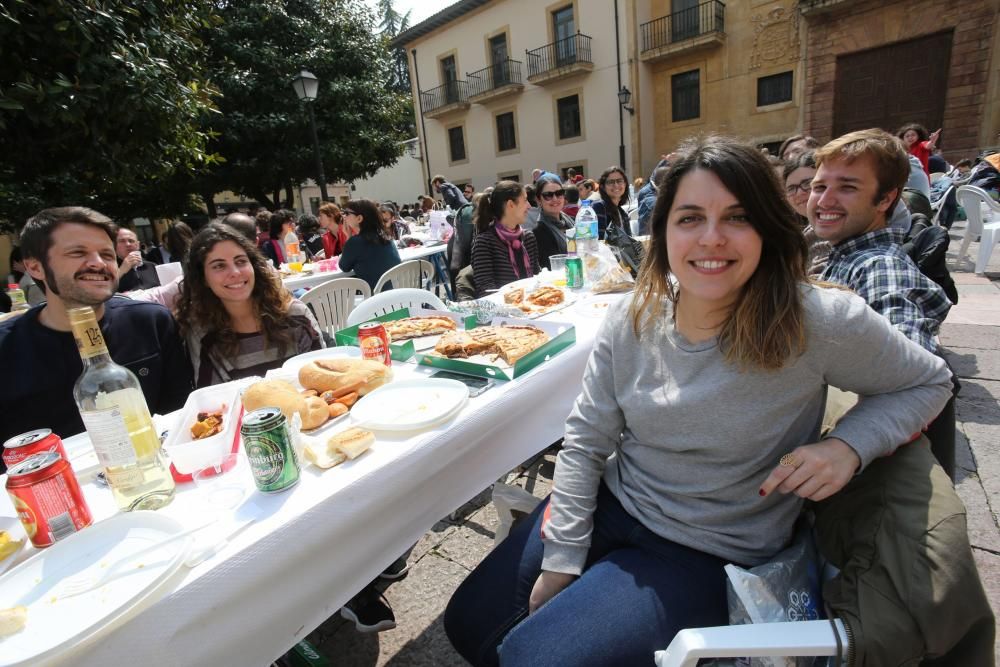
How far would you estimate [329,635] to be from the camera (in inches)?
76.4

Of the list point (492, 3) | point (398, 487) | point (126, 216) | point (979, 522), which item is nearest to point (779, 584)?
point (398, 487)

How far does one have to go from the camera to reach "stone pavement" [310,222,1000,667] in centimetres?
185

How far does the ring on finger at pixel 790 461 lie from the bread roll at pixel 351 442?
3.43 ft

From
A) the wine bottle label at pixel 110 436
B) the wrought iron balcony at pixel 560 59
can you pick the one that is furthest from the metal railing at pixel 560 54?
the wine bottle label at pixel 110 436

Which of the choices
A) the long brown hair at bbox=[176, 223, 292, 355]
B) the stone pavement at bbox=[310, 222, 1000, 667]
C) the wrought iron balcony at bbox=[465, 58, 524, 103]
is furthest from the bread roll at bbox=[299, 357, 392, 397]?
the wrought iron balcony at bbox=[465, 58, 524, 103]

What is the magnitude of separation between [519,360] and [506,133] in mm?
22349

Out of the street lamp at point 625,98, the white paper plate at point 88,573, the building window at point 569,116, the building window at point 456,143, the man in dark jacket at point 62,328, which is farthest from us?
the building window at point 456,143

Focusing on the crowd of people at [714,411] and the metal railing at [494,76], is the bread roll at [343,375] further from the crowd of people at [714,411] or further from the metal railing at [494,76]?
the metal railing at [494,76]

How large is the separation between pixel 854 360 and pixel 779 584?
0.55m

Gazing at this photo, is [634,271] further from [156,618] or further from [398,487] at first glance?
[156,618]

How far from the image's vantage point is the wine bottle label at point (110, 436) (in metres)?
1.07

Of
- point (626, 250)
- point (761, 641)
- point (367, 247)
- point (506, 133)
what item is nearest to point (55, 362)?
point (761, 641)

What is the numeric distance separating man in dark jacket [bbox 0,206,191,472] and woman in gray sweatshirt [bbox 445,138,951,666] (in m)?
1.70

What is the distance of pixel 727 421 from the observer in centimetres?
122
